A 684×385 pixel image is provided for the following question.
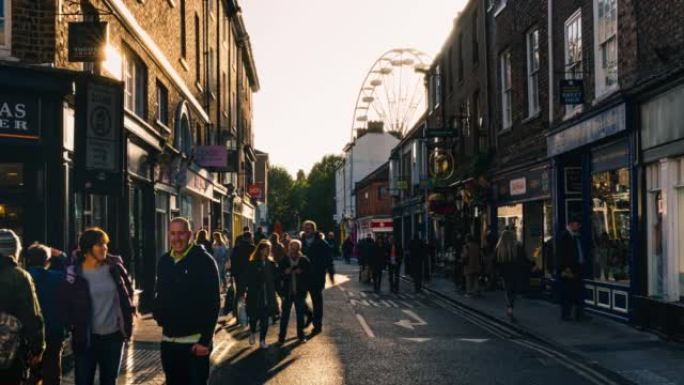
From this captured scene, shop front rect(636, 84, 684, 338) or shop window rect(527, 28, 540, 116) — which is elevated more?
shop window rect(527, 28, 540, 116)

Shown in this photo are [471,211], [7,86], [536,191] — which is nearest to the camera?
[7,86]

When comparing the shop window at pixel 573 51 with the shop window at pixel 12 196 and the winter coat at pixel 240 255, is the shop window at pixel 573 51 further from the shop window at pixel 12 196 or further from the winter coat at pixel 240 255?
the shop window at pixel 12 196

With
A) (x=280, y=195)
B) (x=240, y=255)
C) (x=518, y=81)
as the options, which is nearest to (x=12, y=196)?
(x=240, y=255)

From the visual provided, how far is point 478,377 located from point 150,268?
36.9 feet

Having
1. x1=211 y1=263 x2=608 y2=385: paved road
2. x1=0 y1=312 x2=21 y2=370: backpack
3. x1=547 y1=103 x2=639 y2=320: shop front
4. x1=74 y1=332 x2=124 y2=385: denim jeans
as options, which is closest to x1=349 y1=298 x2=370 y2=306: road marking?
x1=211 y1=263 x2=608 y2=385: paved road

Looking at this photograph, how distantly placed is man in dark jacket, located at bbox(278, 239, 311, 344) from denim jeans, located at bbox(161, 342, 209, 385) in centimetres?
702

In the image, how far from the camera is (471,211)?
3028cm

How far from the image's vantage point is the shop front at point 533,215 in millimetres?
21141

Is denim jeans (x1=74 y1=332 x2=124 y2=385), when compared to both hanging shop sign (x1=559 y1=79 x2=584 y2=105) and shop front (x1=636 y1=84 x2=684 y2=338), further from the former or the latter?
hanging shop sign (x1=559 y1=79 x2=584 y2=105)

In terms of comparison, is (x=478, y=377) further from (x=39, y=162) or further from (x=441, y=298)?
(x=441, y=298)

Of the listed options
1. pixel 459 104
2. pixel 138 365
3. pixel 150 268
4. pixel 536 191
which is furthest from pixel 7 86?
pixel 459 104

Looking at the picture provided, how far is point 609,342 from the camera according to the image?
13258 millimetres

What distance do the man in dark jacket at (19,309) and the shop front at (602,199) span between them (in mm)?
11599

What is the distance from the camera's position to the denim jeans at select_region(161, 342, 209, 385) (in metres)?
6.86
